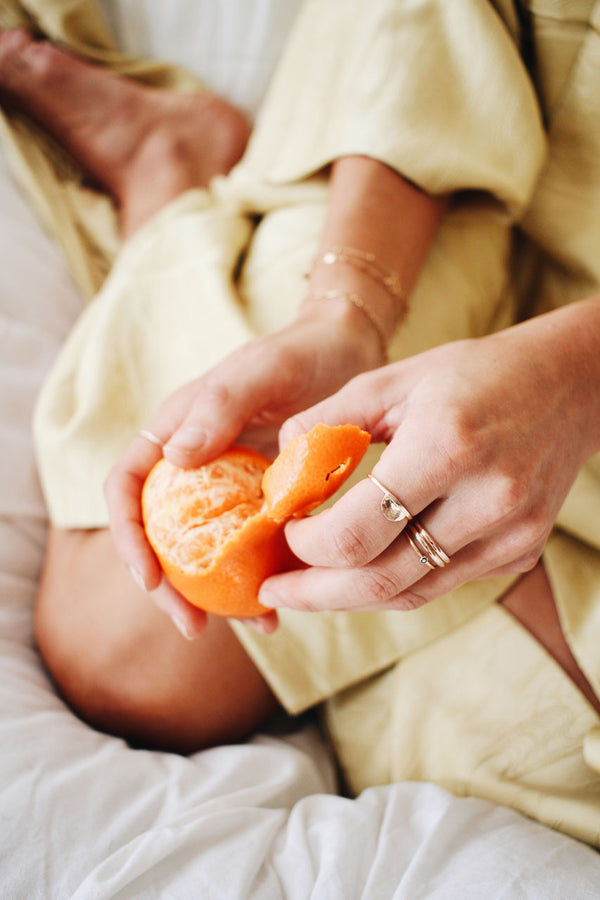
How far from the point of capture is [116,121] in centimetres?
151

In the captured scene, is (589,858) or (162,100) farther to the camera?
(162,100)

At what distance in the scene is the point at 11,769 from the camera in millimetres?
713

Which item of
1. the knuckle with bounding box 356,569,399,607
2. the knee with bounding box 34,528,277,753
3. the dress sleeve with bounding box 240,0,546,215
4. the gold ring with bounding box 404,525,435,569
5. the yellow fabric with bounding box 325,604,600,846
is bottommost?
the knee with bounding box 34,528,277,753

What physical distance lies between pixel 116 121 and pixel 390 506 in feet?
4.53

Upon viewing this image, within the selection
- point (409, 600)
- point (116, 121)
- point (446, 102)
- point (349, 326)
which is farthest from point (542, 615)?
point (116, 121)

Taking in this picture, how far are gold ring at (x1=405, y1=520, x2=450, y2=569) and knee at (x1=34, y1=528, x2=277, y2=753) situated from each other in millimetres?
411

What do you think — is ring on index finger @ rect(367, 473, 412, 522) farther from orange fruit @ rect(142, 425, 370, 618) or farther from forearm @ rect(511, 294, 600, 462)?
forearm @ rect(511, 294, 600, 462)

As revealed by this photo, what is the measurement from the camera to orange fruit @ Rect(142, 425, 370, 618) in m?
0.62

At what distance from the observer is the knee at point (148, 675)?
901mm

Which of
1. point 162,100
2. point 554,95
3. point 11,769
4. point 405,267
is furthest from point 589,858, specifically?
point 162,100

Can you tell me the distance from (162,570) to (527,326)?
517mm

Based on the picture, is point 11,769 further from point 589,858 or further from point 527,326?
point 527,326

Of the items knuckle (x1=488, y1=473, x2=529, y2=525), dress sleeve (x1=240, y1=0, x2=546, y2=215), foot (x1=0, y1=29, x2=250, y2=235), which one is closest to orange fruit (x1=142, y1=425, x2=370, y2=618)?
knuckle (x1=488, y1=473, x2=529, y2=525)

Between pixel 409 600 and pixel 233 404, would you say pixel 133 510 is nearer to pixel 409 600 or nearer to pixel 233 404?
pixel 233 404
